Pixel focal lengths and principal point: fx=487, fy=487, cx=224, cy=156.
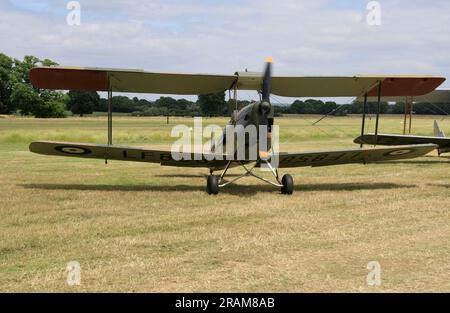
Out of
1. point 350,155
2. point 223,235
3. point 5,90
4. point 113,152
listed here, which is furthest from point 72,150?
point 5,90

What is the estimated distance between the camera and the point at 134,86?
33.3ft

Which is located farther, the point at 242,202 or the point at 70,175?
the point at 70,175

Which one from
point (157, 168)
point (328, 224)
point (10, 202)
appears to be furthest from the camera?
point (157, 168)

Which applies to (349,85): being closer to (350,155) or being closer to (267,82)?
(350,155)

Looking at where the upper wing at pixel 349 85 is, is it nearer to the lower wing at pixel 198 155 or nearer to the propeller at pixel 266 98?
the propeller at pixel 266 98

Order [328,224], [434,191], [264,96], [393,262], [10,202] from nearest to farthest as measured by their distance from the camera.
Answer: [393,262] < [328,224] < [10,202] < [264,96] < [434,191]

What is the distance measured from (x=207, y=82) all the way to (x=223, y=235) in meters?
4.66

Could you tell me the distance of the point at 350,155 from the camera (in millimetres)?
10305

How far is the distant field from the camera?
14.4ft

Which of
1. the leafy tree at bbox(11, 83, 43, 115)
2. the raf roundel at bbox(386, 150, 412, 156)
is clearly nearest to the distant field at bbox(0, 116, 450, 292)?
the raf roundel at bbox(386, 150, 412, 156)

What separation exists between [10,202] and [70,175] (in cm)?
421

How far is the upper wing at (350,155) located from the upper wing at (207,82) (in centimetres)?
145
